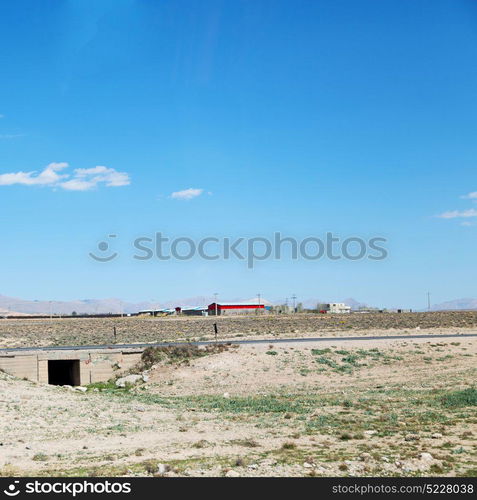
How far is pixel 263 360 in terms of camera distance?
149 feet

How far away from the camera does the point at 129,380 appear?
141 feet

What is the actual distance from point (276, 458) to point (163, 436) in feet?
20.2

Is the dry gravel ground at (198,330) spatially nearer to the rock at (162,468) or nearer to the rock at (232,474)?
the rock at (162,468)

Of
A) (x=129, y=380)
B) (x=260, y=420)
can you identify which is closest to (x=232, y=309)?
(x=129, y=380)

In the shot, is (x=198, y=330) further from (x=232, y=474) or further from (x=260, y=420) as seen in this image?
(x=232, y=474)

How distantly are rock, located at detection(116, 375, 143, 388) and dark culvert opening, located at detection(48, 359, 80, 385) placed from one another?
4285mm

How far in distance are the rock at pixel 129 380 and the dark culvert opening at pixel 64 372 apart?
4285 millimetres

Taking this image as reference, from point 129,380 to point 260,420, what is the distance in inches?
792

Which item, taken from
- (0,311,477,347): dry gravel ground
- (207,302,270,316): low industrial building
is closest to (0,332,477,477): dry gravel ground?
(0,311,477,347): dry gravel ground

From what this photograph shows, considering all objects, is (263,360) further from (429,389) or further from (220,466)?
(220,466)

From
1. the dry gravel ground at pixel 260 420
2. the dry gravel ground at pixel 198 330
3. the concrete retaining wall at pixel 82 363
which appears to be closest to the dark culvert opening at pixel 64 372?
the concrete retaining wall at pixel 82 363

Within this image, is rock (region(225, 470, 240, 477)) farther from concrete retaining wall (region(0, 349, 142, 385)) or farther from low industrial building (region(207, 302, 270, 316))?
low industrial building (region(207, 302, 270, 316))

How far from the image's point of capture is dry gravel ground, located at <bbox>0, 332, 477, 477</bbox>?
15.8 m
